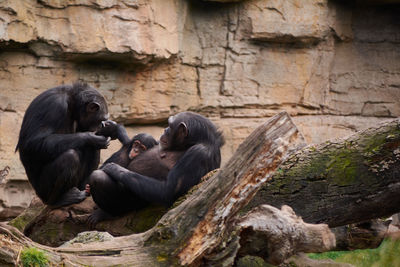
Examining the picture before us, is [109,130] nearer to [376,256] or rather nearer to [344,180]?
[344,180]

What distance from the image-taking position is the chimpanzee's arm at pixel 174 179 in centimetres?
638

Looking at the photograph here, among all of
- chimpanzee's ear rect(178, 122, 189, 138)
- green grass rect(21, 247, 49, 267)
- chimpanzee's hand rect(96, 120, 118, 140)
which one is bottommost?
green grass rect(21, 247, 49, 267)

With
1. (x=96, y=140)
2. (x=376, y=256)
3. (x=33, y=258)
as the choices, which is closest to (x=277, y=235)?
(x=33, y=258)

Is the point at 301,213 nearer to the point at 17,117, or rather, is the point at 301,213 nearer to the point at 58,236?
the point at 58,236

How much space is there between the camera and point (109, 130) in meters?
7.69

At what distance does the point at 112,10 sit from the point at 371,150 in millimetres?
6050

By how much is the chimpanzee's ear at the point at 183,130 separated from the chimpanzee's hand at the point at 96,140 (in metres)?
0.92

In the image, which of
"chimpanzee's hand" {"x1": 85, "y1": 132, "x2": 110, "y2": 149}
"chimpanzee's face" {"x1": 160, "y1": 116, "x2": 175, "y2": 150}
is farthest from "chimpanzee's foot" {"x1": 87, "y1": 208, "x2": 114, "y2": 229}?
"chimpanzee's face" {"x1": 160, "y1": 116, "x2": 175, "y2": 150}

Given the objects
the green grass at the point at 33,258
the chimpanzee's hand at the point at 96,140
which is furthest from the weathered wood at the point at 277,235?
the chimpanzee's hand at the point at 96,140

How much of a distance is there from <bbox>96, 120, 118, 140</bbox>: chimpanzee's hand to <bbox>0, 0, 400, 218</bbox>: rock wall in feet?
9.52

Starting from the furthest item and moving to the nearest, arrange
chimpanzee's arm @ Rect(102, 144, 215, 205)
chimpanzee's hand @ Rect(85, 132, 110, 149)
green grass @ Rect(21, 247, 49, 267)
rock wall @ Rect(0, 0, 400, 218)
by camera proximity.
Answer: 1. rock wall @ Rect(0, 0, 400, 218)
2. chimpanzee's hand @ Rect(85, 132, 110, 149)
3. chimpanzee's arm @ Rect(102, 144, 215, 205)
4. green grass @ Rect(21, 247, 49, 267)

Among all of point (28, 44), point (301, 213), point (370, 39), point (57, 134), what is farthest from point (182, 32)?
point (301, 213)

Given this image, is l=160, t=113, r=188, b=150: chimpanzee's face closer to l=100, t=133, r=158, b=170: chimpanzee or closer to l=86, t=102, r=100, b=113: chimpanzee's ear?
Result: l=100, t=133, r=158, b=170: chimpanzee

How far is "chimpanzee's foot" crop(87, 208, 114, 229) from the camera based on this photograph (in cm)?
685
